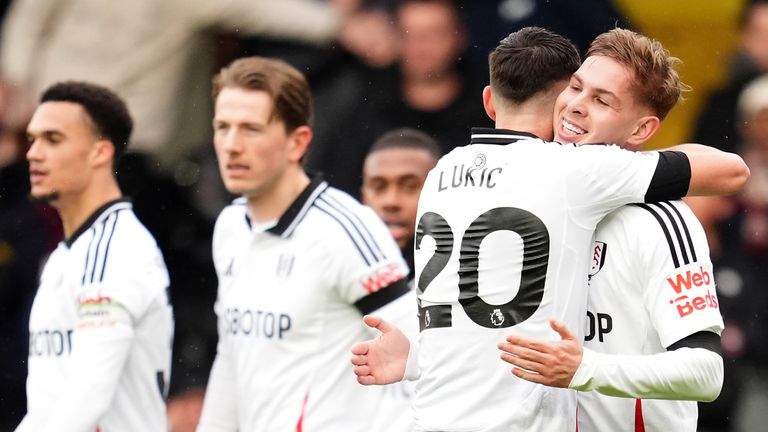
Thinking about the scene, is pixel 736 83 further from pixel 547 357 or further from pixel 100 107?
pixel 547 357

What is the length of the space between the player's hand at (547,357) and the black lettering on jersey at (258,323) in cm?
232

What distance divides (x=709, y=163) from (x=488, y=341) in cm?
93

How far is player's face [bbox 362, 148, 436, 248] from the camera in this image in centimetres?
758

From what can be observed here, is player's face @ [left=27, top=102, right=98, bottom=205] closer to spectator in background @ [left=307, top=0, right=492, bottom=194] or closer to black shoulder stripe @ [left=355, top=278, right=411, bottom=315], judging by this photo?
black shoulder stripe @ [left=355, top=278, right=411, bottom=315]

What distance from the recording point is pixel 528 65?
455 centimetres

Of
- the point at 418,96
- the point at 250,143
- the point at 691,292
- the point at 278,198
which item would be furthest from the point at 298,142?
the point at 691,292

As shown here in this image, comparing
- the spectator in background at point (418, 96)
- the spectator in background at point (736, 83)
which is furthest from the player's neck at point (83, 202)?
the spectator in background at point (736, 83)

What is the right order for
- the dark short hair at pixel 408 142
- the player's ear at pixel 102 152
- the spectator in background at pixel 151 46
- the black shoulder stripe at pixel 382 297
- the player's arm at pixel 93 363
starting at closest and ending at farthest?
the player's arm at pixel 93 363, the black shoulder stripe at pixel 382 297, the player's ear at pixel 102 152, the dark short hair at pixel 408 142, the spectator in background at pixel 151 46

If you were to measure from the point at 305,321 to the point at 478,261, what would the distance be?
1.96 m

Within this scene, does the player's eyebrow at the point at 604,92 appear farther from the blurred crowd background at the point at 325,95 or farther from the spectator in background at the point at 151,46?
the spectator in background at the point at 151,46

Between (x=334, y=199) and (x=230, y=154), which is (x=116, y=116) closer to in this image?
(x=230, y=154)

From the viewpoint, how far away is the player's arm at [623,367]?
4.01 meters

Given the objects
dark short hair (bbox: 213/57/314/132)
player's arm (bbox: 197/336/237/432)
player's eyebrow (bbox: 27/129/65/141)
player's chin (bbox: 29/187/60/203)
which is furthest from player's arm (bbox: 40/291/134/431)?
dark short hair (bbox: 213/57/314/132)

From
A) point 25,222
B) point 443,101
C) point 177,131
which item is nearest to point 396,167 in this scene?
point 443,101
